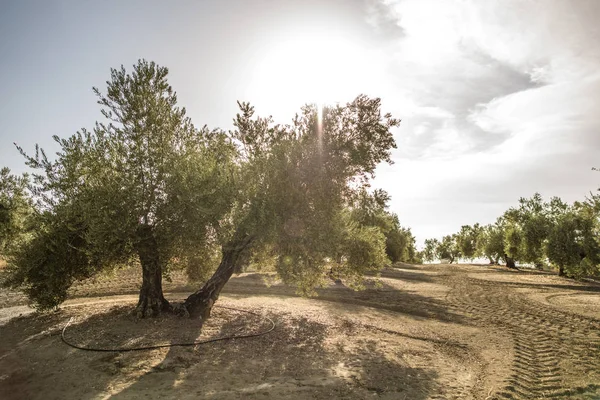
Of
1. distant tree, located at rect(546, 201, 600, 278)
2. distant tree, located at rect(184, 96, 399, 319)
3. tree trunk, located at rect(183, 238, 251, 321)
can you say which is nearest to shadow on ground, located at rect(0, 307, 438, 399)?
tree trunk, located at rect(183, 238, 251, 321)

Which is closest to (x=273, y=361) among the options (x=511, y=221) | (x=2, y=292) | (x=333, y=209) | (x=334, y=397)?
(x=334, y=397)

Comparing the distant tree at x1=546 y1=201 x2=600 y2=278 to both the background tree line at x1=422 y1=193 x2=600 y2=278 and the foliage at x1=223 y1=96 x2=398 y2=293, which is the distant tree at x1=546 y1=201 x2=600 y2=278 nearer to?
the background tree line at x1=422 y1=193 x2=600 y2=278

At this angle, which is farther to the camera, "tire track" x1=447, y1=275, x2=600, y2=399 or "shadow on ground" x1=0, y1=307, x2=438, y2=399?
"tire track" x1=447, y1=275, x2=600, y2=399

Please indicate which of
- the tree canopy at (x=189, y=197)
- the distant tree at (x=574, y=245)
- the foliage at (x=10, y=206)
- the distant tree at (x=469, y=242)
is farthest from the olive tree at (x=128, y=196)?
the distant tree at (x=469, y=242)

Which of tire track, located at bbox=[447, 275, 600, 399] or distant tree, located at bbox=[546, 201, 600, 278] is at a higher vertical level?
distant tree, located at bbox=[546, 201, 600, 278]

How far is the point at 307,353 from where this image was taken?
13.2m

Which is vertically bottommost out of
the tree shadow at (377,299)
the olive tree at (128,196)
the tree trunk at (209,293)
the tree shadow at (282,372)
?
the tree shadow at (282,372)

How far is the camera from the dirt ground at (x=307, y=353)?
9.77 metres

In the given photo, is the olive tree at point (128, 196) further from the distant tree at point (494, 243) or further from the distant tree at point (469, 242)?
the distant tree at point (469, 242)

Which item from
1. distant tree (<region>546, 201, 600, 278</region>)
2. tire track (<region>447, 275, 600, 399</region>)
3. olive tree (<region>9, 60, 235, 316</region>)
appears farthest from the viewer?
distant tree (<region>546, 201, 600, 278</region>)

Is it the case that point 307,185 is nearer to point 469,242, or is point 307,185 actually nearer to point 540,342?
point 540,342

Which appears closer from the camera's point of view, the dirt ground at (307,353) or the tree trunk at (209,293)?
the dirt ground at (307,353)

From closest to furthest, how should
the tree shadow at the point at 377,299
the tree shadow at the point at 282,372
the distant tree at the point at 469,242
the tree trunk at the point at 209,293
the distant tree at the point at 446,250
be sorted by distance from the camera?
the tree shadow at the point at 282,372 < the tree trunk at the point at 209,293 < the tree shadow at the point at 377,299 < the distant tree at the point at 469,242 < the distant tree at the point at 446,250

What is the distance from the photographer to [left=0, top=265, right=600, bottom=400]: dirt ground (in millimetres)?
9773
